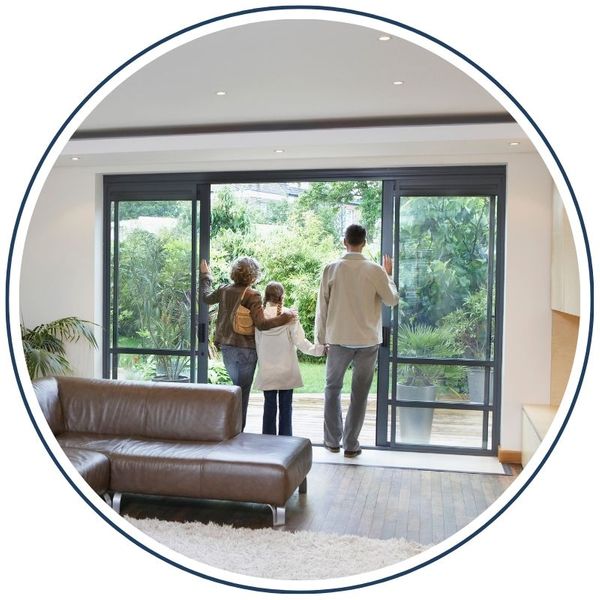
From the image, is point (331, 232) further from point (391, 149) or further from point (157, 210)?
point (391, 149)

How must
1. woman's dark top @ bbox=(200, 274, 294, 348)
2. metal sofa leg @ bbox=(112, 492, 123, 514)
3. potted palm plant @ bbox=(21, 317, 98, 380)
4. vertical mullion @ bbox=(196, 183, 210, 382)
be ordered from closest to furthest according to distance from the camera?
metal sofa leg @ bbox=(112, 492, 123, 514) → woman's dark top @ bbox=(200, 274, 294, 348) → potted palm plant @ bbox=(21, 317, 98, 380) → vertical mullion @ bbox=(196, 183, 210, 382)

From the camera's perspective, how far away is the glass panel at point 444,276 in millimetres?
5492

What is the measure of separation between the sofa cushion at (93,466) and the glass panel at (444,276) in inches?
100

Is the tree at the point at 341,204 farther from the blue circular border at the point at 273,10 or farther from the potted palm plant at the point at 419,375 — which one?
the blue circular border at the point at 273,10

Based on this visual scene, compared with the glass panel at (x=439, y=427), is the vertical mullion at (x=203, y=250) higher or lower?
higher

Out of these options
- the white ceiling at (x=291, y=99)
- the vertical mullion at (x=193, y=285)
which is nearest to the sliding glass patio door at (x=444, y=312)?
the white ceiling at (x=291, y=99)

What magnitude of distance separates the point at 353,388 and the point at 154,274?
6.38 feet

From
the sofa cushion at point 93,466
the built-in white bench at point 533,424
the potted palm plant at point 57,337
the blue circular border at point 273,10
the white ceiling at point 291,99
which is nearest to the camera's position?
the blue circular border at point 273,10

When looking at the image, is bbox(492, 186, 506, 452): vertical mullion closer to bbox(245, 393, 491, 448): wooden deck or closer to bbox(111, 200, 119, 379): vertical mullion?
bbox(245, 393, 491, 448): wooden deck

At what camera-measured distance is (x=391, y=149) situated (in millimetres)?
5066

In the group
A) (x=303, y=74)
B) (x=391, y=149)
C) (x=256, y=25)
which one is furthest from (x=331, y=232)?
(x=256, y=25)

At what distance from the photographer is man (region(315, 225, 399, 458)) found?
5328 millimetres

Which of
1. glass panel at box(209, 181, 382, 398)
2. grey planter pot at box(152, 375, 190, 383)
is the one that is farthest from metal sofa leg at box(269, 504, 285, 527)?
glass panel at box(209, 181, 382, 398)

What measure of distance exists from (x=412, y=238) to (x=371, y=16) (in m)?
4.31
